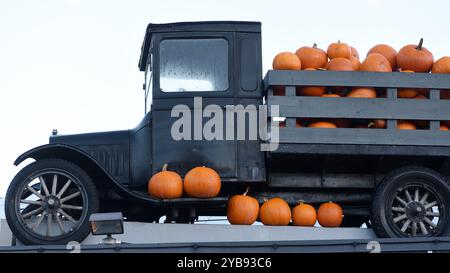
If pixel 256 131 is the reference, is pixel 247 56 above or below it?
above

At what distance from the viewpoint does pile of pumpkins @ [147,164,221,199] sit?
7.08 m

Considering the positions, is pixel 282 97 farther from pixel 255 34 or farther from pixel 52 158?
pixel 52 158

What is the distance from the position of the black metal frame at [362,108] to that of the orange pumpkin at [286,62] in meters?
0.23

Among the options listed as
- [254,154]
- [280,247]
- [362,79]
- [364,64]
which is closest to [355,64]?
[364,64]

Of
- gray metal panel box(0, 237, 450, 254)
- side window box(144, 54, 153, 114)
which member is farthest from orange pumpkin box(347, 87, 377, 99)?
side window box(144, 54, 153, 114)

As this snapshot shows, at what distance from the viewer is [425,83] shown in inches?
290

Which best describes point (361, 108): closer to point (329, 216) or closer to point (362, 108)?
point (362, 108)

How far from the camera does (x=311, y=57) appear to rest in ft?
25.2

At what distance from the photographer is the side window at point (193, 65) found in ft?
24.4

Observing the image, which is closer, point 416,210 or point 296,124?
point 416,210

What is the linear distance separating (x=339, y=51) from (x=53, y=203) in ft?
9.65
